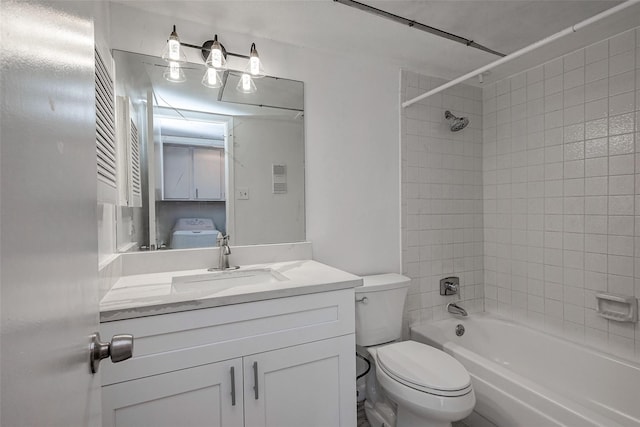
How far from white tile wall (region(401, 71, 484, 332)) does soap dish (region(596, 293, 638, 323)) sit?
74cm

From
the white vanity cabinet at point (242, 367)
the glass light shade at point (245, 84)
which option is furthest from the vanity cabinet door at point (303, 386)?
the glass light shade at point (245, 84)

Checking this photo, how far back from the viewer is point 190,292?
3.59ft

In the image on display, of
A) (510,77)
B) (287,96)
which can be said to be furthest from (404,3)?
(510,77)

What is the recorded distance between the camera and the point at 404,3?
143 cm

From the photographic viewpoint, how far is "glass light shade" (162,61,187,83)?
151 centimetres

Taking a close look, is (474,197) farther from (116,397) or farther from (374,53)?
(116,397)

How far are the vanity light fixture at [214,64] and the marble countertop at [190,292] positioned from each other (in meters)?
0.97

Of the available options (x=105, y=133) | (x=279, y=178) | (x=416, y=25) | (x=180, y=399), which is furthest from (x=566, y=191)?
(x=105, y=133)

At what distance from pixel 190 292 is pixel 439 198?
1770 millimetres

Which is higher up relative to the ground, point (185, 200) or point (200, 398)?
point (185, 200)

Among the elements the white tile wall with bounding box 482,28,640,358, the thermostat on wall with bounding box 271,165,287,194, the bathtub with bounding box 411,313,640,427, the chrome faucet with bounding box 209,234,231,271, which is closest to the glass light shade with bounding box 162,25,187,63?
the thermostat on wall with bounding box 271,165,287,194

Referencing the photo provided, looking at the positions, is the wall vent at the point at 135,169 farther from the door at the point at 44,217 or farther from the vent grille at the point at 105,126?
the door at the point at 44,217

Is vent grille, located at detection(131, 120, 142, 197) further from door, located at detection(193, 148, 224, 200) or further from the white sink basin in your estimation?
the white sink basin

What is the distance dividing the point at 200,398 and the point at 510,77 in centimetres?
267
